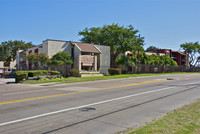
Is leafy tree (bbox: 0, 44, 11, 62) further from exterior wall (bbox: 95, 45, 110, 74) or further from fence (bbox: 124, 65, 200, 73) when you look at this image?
fence (bbox: 124, 65, 200, 73)

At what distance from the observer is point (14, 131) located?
5.92m

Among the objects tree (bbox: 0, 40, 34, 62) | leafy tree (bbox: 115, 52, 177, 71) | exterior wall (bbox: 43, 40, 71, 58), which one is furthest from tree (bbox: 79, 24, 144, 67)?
tree (bbox: 0, 40, 34, 62)

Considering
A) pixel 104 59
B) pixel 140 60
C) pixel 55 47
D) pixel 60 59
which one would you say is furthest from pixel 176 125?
pixel 140 60

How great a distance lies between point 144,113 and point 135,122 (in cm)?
147

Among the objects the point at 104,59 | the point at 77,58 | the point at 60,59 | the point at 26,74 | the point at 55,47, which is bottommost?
the point at 26,74

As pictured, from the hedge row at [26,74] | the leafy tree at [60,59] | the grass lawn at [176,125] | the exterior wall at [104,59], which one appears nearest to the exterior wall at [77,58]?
the leafy tree at [60,59]

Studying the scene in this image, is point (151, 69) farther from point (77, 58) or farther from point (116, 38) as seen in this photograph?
point (77, 58)

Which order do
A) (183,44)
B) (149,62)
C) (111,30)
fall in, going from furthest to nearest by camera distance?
(183,44)
(149,62)
(111,30)

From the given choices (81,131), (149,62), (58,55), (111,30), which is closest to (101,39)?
(111,30)

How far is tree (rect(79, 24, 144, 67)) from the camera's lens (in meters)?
52.6

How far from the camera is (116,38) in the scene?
2105 inches

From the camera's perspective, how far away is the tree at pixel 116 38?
52562mm

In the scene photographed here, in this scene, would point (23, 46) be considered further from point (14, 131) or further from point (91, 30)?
point (14, 131)

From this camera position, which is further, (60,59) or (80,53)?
(80,53)
